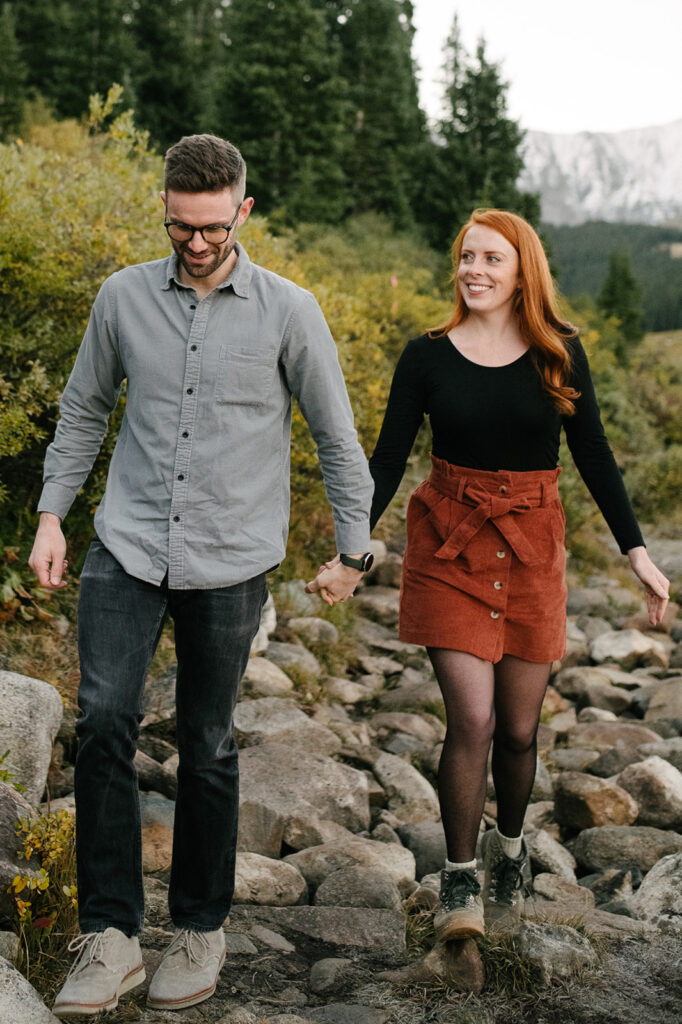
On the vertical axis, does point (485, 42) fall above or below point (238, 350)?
above

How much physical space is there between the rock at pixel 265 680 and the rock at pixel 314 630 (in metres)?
0.96

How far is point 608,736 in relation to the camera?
7148mm

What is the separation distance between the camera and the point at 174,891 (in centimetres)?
293

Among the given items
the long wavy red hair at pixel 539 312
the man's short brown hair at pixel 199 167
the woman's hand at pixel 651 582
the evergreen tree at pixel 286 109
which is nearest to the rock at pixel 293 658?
the woman's hand at pixel 651 582

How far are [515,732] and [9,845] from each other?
163cm

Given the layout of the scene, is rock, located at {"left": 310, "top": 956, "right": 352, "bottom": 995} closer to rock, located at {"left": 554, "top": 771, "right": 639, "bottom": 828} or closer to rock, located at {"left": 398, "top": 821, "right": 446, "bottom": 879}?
rock, located at {"left": 398, "top": 821, "right": 446, "bottom": 879}

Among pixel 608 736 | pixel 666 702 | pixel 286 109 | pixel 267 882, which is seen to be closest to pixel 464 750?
pixel 267 882

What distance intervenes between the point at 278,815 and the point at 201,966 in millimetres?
1534

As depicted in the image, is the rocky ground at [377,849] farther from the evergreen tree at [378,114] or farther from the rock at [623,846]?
the evergreen tree at [378,114]

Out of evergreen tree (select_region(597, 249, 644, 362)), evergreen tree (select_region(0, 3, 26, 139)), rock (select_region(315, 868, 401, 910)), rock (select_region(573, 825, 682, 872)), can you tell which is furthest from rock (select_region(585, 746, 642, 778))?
evergreen tree (select_region(597, 249, 644, 362))

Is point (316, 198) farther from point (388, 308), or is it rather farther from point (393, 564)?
point (393, 564)

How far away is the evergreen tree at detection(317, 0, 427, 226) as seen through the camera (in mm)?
31312

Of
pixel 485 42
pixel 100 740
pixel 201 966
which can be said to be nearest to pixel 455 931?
pixel 201 966

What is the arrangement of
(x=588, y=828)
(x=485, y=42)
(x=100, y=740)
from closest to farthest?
(x=100, y=740) < (x=588, y=828) < (x=485, y=42)
